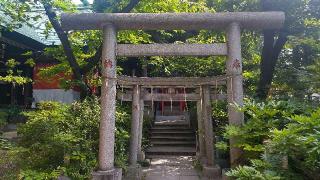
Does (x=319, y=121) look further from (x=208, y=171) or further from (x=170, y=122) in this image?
(x=170, y=122)

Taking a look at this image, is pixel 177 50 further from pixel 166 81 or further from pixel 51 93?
pixel 51 93

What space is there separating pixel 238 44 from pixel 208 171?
176 inches

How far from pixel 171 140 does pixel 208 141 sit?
6774mm

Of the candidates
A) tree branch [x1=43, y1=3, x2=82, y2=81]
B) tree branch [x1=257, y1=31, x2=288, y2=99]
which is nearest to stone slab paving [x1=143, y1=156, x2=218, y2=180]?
tree branch [x1=257, y1=31, x2=288, y2=99]

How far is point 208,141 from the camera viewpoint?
966 centimetres

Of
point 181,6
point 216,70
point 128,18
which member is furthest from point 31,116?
point 216,70

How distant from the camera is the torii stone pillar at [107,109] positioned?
6.52 meters

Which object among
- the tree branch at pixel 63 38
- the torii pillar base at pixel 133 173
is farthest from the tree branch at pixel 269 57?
the tree branch at pixel 63 38

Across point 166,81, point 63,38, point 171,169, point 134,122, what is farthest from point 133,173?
point 63,38

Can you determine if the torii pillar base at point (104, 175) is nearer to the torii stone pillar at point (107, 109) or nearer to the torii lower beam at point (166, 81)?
the torii stone pillar at point (107, 109)

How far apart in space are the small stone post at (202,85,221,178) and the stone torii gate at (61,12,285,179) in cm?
301

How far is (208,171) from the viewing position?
9.42 metres

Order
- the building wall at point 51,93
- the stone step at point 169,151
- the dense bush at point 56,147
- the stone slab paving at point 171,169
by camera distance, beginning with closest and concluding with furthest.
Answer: the dense bush at point 56,147 < the stone slab paving at point 171,169 < the stone step at point 169,151 < the building wall at point 51,93

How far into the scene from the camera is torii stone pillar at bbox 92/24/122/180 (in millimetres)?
6516
